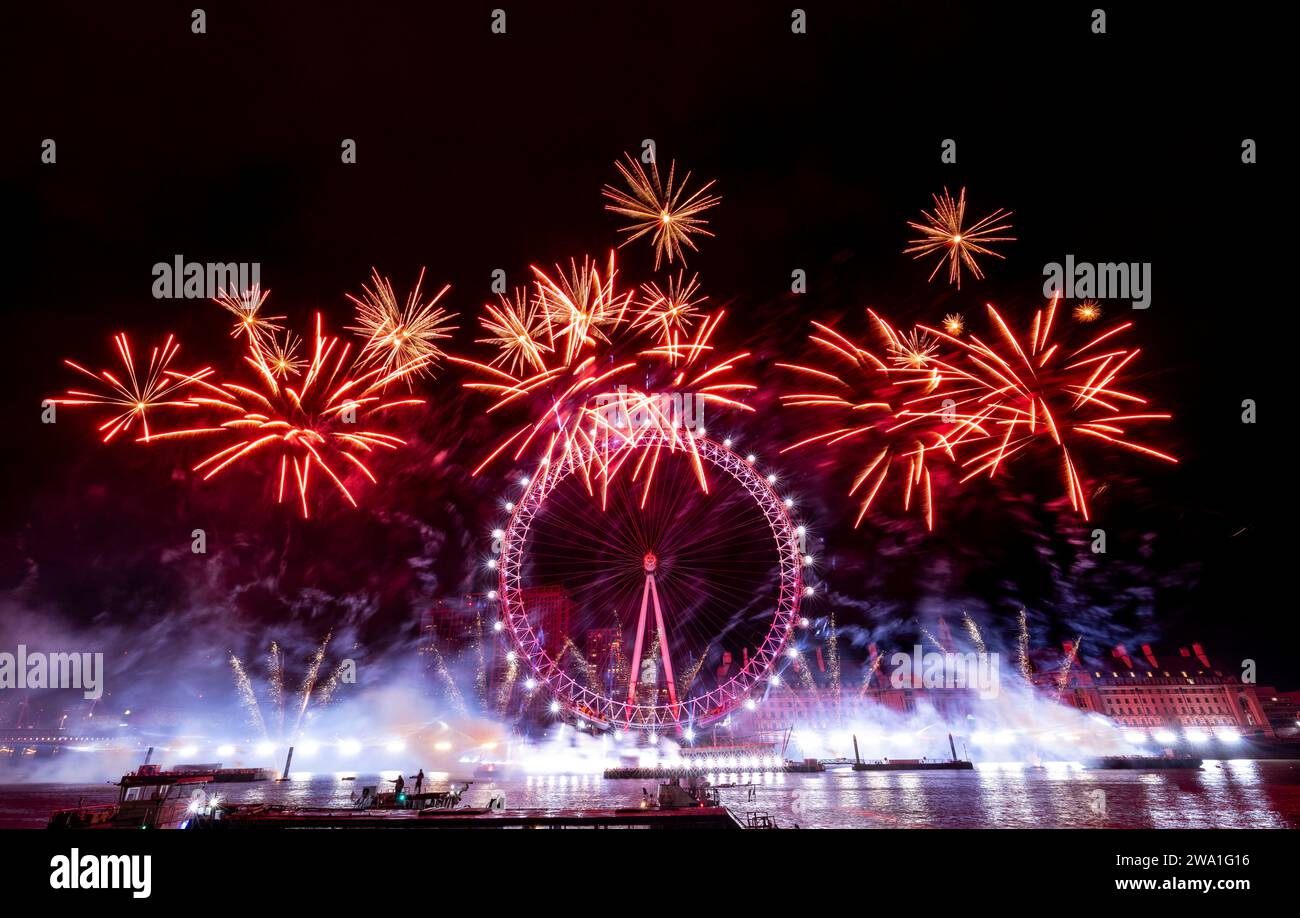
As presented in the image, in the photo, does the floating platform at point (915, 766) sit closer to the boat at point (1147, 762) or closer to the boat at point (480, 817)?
the boat at point (1147, 762)

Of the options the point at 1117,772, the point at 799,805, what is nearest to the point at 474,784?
the point at 799,805

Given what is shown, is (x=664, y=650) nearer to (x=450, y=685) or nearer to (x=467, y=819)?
(x=467, y=819)

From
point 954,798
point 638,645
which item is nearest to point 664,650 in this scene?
point 638,645

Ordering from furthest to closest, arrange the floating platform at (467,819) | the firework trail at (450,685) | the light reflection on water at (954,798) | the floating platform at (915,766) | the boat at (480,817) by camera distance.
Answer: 1. the firework trail at (450,685)
2. the floating platform at (915,766)
3. the light reflection on water at (954,798)
4. the boat at (480,817)
5. the floating platform at (467,819)

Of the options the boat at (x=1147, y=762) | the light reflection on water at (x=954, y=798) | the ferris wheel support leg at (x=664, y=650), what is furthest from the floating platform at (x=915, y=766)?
the ferris wheel support leg at (x=664, y=650)
